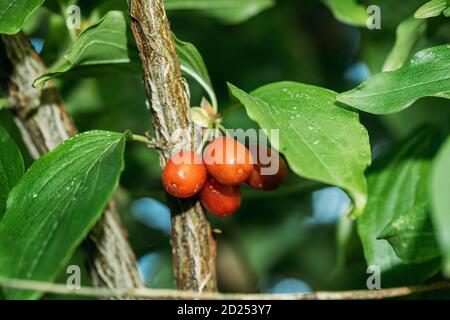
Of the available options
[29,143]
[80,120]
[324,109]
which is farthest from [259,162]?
[80,120]

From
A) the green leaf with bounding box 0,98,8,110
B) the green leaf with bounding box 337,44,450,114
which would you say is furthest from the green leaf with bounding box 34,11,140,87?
the green leaf with bounding box 337,44,450,114

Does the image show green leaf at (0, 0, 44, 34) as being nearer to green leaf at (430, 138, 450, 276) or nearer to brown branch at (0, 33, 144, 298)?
brown branch at (0, 33, 144, 298)

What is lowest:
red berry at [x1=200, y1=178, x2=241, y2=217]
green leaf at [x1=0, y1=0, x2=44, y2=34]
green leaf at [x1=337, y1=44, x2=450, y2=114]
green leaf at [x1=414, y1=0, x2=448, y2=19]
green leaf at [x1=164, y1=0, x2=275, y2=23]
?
red berry at [x1=200, y1=178, x2=241, y2=217]

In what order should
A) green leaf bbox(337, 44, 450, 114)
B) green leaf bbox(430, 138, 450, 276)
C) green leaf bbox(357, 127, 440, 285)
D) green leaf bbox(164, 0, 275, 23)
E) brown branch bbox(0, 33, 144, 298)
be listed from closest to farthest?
green leaf bbox(430, 138, 450, 276)
green leaf bbox(337, 44, 450, 114)
green leaf bbox(357, 127, 440, 285)
brown branch bbox(0, 33, 144, 298)
green leaf bbox(164, 0, 275, 23)

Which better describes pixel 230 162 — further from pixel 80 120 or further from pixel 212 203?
pixel 80 120

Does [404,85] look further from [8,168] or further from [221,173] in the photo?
[8,168]

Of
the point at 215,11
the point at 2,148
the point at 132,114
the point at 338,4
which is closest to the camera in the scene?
the point at 2,148

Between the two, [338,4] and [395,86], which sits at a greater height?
[338,4]
